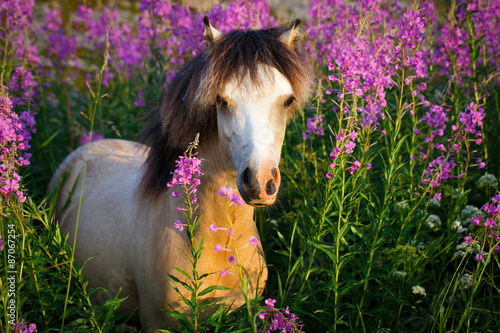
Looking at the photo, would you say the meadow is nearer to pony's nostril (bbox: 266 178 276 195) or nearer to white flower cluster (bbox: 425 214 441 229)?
white flower cluster (bbox: 425 214 441 229)

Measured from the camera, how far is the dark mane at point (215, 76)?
Result: 7.68 feet

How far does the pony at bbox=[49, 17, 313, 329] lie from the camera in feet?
7.39

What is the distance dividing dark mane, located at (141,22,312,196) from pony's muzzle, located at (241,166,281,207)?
1.80 ft

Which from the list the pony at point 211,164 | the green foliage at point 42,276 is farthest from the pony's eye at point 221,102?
the green foliage at point 42,276

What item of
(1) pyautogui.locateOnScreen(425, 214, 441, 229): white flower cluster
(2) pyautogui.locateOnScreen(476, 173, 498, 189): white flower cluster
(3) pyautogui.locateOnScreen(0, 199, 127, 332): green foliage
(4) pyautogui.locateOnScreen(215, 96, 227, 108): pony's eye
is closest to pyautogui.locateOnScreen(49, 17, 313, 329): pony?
(4) pyautogui.locateOnScreen(215, 96, 227, 108): pony's eye

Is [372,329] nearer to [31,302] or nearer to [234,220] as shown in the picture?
[234,220]

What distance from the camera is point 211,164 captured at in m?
2.60

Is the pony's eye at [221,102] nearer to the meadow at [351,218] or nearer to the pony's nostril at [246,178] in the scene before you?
the pony's nostril at [246,178]

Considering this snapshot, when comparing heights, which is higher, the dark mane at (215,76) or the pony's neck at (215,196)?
the dark mane at (215,76)

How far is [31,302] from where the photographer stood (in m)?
2.57

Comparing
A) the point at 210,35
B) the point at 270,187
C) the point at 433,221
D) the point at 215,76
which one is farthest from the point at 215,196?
the point at 433,221

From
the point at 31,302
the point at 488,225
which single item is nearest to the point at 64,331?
the point at 31,302

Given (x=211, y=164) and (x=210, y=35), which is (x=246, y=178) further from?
(x=210, y=35)

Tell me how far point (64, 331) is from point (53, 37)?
5.68 m
